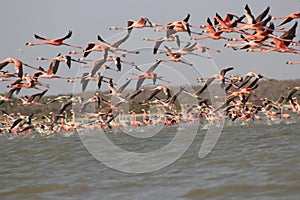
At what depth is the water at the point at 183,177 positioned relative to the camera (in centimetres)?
1047

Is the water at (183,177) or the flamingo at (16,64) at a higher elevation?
the flamingo at (16,64)

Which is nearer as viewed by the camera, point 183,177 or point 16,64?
point 183,177

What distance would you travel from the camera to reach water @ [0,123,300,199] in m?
10.5

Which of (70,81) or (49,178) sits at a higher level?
(70,81)

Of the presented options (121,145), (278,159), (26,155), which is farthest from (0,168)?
(278,159)

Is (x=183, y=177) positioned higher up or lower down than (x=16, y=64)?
lower down

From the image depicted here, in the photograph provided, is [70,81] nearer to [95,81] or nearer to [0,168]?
[95,81]

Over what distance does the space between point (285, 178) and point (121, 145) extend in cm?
1205

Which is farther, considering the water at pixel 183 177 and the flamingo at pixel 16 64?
the flamingo at pixel 16 64

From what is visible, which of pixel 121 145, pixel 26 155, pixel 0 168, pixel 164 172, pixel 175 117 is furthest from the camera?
pixel 175 117

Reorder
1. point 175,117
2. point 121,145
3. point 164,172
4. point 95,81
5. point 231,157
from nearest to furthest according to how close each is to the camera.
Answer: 1. point 164,172
2. point 231,157
3. point 95,81
4. point 121,145
5. point 175,117

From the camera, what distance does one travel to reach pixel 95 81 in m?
18.8

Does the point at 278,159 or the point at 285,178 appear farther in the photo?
the point at 278,159

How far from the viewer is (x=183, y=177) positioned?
1230 cm
